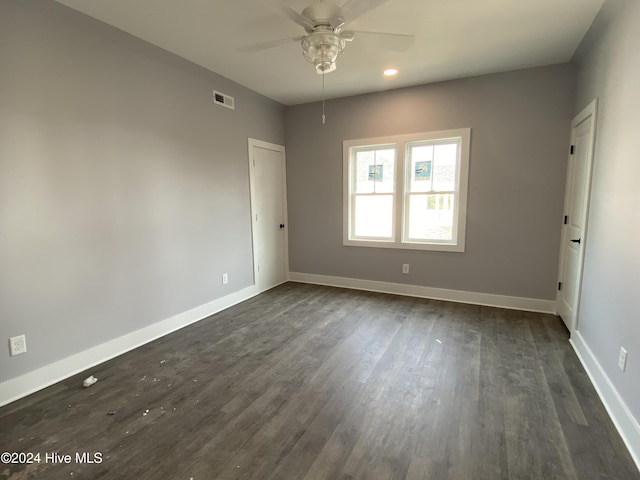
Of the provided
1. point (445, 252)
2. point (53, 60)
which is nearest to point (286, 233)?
point (445, 252)

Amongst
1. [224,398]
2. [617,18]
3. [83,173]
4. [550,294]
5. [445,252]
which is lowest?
[224,398]

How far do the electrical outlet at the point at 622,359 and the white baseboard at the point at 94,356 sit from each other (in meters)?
3.66

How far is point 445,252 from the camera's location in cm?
421

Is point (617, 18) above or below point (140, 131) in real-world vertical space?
above

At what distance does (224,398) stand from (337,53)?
8.48 ft

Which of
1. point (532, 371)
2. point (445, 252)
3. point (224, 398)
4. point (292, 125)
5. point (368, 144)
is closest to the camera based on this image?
point (224, 398)

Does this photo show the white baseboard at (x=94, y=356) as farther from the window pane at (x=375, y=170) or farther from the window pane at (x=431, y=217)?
the window pane at (x=431, y=217)

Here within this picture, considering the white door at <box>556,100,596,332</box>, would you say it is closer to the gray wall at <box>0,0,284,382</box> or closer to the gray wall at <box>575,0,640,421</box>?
the gray wall at <box>575,0,640,421</box>

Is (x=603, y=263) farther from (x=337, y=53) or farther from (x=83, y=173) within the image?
(x=83, y=173)

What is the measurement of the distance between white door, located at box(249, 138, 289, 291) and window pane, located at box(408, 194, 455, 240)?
6.61ft

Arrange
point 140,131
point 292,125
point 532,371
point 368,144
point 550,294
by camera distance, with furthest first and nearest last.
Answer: point 292,125, point 368,144, point 550,294, point 140,131, point 532,371

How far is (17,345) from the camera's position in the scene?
7.32 ft

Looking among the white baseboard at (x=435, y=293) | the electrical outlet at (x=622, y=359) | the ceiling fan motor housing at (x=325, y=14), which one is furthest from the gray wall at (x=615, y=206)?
the ceiling fan motor housing at (x=325, y=14)

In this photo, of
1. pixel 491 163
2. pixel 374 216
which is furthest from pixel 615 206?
pixel 374 216
